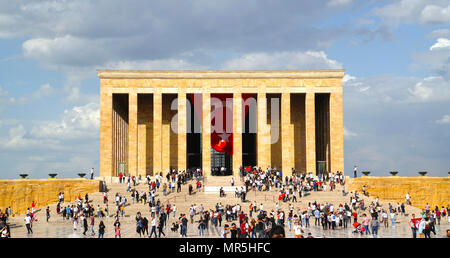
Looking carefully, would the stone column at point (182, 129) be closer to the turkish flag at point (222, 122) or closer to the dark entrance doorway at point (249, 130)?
the turkish flag at point (222, 122)

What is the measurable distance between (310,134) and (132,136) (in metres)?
18.5

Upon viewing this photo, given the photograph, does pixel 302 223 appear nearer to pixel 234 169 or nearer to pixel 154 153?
pixel 234 169

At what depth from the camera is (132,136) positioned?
47.6 meters

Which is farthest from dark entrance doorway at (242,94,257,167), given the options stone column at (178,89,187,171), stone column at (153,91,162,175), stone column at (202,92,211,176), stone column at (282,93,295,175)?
stone column at (153,91,162,175)

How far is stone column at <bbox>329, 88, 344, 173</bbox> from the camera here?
1897 inches

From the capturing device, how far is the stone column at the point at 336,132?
48.2 metres

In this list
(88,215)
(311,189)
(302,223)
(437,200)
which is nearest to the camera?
(302,223)

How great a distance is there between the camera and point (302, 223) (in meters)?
25.9

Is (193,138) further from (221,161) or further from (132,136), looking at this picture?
(132,136)

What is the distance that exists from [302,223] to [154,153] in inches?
1014

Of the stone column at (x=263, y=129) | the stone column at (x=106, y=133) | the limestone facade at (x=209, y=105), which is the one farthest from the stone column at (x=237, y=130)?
the stone column at (x=106, y=133)

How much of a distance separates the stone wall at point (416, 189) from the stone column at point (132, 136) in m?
23.6

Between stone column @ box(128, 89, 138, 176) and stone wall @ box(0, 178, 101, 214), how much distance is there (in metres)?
8.15

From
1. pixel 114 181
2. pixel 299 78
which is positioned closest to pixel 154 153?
pixel 114 181
